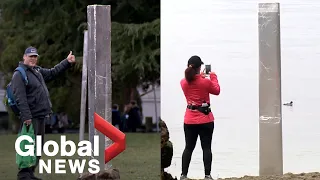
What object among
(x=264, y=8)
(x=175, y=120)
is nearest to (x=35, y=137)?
(x=175, y=120)

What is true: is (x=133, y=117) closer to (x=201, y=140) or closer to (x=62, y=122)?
(x=62, y=122)

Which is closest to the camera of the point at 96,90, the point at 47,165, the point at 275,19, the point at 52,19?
the point at 275,19

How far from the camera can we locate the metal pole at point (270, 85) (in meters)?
9.08

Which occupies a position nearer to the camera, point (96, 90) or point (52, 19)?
point (96, 90)

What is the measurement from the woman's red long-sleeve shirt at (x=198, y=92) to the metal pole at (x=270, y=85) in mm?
570

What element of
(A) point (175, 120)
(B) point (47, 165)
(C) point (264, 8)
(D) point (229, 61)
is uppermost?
(C) point (264, 8)

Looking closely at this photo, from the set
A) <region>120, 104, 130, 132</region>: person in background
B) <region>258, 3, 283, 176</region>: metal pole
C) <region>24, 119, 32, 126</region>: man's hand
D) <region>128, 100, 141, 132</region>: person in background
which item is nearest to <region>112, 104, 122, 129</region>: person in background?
<region>120, 104, 130, 132</region>: person in background

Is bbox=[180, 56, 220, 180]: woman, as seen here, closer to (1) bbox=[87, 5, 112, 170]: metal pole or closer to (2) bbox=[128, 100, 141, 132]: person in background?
(1) bbox=[87, 5, 112, 170]: metal pole

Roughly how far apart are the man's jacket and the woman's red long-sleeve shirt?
5.67 ft

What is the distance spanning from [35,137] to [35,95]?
521 millimetres

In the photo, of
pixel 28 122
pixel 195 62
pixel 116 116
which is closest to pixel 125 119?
pixel 116 116

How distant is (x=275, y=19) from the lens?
905 centimetres

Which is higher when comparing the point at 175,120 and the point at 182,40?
the point at 182,40

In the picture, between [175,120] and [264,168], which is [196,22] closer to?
[175,120]
